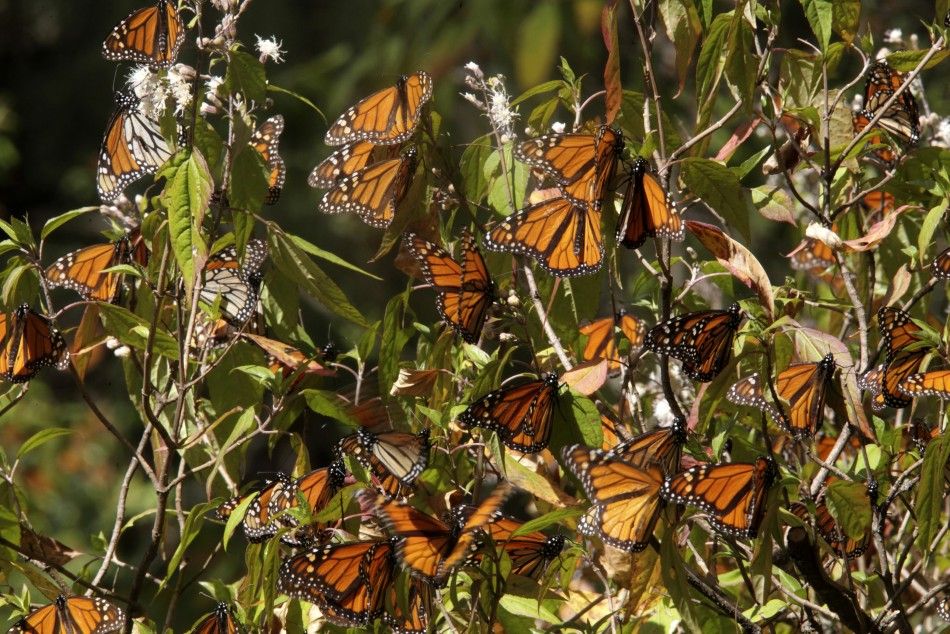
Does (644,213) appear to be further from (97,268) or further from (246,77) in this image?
(97,268)

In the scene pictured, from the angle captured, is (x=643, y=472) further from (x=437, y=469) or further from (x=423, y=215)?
(x=423, y=215)

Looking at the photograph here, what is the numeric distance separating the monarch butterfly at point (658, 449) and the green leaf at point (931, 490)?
0.27 metres

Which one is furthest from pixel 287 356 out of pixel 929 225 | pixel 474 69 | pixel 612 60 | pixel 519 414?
pixel 929 225

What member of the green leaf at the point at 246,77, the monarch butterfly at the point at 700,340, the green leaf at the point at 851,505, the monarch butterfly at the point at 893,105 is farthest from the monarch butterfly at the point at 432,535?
the monarch butterfly at the point at 893,105

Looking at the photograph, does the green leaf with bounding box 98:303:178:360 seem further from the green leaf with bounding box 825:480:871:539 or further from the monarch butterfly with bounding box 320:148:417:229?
the green leaf with bounding box 825:480:871:539

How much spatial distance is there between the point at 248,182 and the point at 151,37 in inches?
10.5

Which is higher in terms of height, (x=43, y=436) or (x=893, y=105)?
(x=893, y=105)

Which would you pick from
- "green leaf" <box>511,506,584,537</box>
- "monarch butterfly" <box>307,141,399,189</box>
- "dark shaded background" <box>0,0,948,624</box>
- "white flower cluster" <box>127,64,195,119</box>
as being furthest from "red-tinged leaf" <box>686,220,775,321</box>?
"dark shaded background" <box>0,0,948,624</box>

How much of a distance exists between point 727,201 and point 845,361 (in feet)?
0.92

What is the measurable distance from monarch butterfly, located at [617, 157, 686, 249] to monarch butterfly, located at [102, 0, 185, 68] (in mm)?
581

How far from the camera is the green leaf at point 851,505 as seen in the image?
4.57 feet

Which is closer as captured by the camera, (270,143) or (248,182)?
(248,182)

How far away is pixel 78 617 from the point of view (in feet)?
5.12

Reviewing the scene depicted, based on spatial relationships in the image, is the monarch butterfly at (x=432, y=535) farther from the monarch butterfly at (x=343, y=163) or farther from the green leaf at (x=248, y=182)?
the monarch butterfly at (x=343, y=163)
